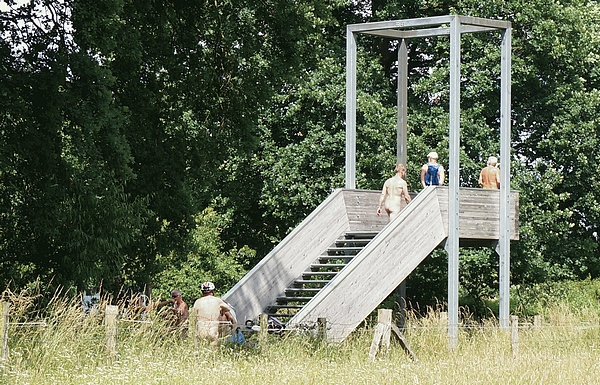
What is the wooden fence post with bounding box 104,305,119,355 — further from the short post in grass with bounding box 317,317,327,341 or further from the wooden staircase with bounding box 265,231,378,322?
the wooden staircase with bounding box 265,231,378,322

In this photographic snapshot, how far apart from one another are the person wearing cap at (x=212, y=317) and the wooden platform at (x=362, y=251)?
1.22 meters

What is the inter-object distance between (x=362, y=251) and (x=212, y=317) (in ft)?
11.1

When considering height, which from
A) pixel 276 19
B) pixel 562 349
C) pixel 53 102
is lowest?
pixel 562 349

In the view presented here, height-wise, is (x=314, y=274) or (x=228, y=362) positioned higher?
(x=314, y=274)

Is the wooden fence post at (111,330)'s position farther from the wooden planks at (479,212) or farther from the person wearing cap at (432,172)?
the person wearing cap at (432,172)

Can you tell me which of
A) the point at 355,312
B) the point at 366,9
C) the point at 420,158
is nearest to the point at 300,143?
the point at 420,158

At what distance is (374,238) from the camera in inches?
665

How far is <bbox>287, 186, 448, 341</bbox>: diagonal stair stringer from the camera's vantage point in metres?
15.8

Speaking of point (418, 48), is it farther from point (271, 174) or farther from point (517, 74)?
point (271, 174)

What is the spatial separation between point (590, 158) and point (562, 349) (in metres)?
11.8

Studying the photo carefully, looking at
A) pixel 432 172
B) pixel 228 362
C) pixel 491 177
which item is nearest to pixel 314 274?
pixel 432 172

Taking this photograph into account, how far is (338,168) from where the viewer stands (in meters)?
27.3

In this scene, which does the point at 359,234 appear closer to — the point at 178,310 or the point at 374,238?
the point at 374,238

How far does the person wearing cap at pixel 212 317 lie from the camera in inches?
532
